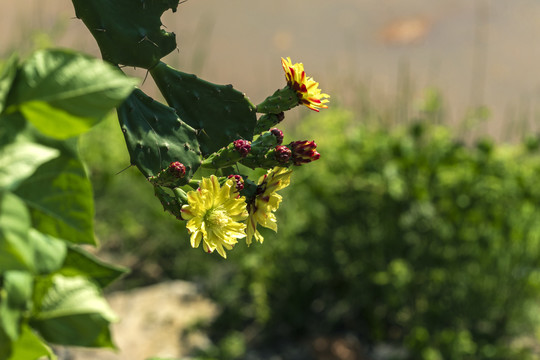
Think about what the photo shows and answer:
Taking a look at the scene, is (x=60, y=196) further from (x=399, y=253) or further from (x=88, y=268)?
(x=399, y=253)

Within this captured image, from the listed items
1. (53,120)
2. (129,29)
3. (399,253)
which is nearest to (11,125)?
(53,120)

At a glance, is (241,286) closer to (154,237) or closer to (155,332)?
(155,332)

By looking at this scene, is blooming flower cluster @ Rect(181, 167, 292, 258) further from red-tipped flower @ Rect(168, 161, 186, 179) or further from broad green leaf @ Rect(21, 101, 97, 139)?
broad green leaf @ Rect(21, 101, 97, 139)

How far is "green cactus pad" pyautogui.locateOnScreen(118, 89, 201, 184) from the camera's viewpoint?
3.06ft

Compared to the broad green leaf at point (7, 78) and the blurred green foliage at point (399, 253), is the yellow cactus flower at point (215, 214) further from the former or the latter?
the blurred green foliage at point (399, 253)

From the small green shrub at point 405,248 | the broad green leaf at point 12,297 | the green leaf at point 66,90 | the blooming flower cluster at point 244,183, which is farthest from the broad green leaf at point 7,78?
the small green shrub at point 405,248

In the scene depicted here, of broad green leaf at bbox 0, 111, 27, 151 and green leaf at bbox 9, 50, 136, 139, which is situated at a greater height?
green leaf at bbox 9, 50, 136, 139

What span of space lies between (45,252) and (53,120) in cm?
10

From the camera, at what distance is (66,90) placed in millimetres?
446

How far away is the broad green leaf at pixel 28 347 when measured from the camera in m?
0.52

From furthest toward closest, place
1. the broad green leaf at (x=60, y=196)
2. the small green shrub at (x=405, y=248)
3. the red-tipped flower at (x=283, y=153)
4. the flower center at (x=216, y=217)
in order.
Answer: the small green shrub at (x=405, y=248), the red-tipped flower at (x=283, y=153), the flower center at (x=216, y=217), the broad green leaf at (x=60, y=196)

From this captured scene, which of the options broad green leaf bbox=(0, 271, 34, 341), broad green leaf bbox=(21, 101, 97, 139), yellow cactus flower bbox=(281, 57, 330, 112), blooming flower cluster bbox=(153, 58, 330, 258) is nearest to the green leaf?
broad green leaf bbox=(21, 101, 97, 139)

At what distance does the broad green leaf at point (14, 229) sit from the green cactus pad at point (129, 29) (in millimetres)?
648

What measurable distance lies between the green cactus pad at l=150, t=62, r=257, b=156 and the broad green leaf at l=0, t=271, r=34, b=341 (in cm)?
60
